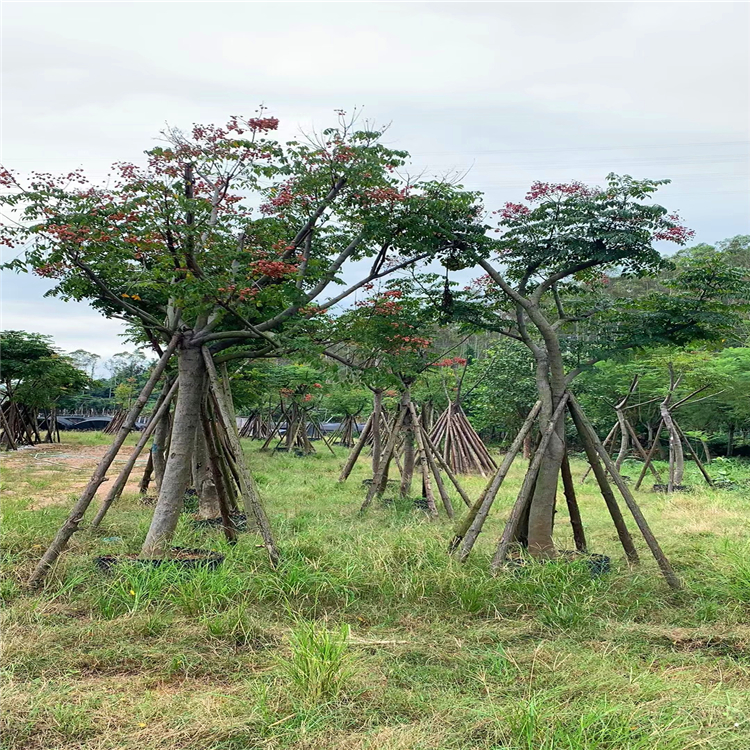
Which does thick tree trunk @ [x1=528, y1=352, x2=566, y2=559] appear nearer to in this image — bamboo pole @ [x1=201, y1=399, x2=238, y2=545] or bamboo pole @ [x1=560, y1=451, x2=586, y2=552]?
bamboo pole @ [x1=560, y1=451, x2=586, y2=552]

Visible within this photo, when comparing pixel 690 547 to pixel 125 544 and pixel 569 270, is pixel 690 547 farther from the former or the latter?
pixel 125 544

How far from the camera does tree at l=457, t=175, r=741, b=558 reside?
6.21 metres

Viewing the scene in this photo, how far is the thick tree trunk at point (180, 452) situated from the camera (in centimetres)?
624

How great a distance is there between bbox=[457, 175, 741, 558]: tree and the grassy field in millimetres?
1390

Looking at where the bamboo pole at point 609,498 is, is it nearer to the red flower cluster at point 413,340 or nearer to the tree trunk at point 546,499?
the tree trunk at point 546,499

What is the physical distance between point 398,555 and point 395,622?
3.56ft

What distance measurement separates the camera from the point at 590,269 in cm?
710

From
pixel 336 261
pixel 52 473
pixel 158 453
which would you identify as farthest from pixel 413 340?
pixel 52 473

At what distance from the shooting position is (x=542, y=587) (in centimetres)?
507

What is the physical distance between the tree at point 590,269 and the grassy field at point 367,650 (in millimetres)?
1390

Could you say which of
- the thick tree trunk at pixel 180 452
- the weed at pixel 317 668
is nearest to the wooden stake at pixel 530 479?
Result: the weed at pixel 317 668

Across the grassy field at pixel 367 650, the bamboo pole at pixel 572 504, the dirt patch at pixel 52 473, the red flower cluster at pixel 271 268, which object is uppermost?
the red flower cluster at pixel 271 268

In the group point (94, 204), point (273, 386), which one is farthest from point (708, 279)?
point (273, 386)

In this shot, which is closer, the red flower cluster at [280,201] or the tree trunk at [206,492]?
the red flower cluster at [280,201]
